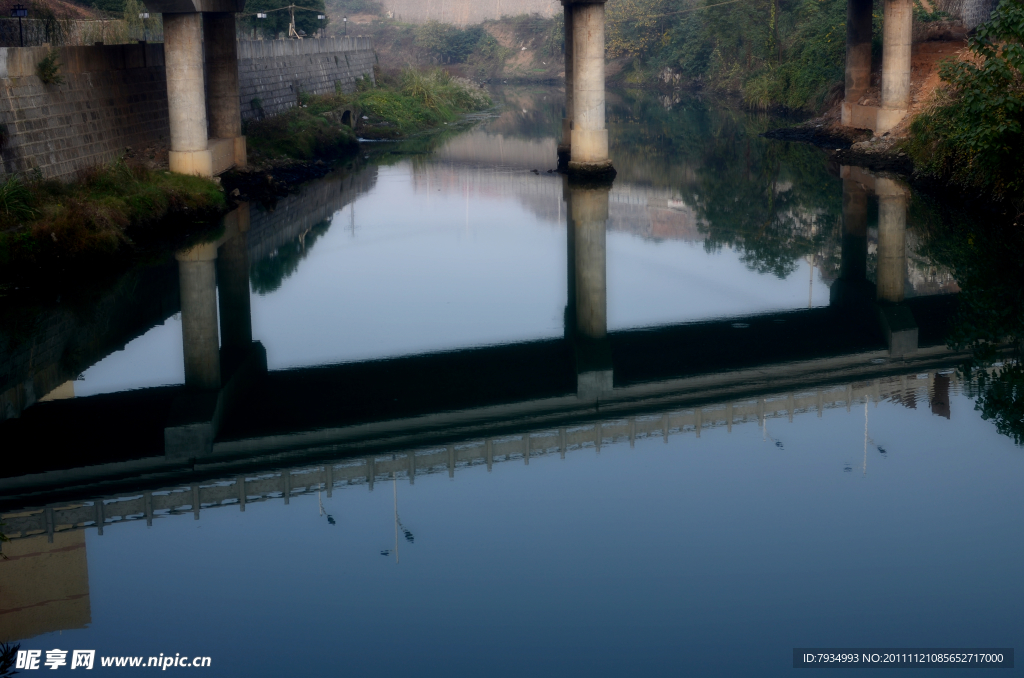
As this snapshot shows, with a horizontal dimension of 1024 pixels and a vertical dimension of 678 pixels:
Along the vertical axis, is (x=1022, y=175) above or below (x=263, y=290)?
above

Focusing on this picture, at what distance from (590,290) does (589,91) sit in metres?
13.9

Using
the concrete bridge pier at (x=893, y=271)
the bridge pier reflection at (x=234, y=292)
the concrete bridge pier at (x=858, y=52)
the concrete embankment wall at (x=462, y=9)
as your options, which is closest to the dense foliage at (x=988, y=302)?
the concrete bridge pier at (x=893, y=271)

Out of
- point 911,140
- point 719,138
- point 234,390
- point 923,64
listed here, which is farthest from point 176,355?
point 719,138

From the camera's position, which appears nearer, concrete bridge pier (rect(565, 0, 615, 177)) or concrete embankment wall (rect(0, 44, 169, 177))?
concrete embankment wall (rect(0, 44, 169, 177))

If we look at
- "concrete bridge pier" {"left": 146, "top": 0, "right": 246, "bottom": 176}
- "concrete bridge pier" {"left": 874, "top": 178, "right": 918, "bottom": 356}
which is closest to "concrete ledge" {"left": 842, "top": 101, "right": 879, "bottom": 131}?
"concrete bridge pier" {"left": 874, "top": 178, "right": 918, "bottom": 356}

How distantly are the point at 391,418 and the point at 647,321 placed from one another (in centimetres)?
716

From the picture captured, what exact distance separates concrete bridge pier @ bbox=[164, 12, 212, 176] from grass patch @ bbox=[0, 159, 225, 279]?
87 cm

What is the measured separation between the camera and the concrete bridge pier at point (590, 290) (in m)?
16.6

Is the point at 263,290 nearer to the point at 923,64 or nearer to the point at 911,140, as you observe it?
the point at 911,140

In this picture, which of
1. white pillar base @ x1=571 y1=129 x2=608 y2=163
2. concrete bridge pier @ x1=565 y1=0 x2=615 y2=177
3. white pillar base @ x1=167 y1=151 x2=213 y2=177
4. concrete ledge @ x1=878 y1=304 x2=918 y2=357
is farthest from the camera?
white pillar base @ x1=571 y1=129 x2=608 y2=163

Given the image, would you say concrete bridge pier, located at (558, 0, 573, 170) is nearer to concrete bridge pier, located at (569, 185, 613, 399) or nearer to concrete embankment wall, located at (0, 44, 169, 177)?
concrete bridge pier, located at (569, 185, 613, 399)

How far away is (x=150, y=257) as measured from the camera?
26.5 meters

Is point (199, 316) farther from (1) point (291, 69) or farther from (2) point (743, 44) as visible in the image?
(2) point (743, 44)

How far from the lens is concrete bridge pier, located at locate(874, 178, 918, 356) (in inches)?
739
